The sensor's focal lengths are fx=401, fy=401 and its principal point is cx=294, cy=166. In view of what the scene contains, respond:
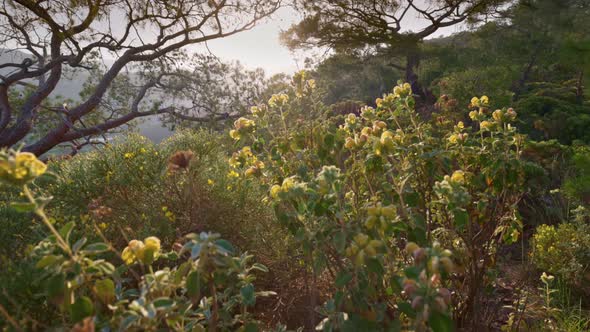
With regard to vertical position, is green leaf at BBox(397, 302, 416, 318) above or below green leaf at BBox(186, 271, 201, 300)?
below

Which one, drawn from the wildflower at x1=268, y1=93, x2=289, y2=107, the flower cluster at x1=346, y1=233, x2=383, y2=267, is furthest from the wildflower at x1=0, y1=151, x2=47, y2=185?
the wildflower at x1=268, y1=93, x2=289, y2=107

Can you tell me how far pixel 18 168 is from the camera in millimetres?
879

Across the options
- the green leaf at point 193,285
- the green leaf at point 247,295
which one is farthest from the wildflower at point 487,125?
the green leaf at point 193,285

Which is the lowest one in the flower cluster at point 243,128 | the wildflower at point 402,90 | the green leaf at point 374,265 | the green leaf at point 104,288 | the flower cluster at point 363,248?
the green leaf at point 374,265

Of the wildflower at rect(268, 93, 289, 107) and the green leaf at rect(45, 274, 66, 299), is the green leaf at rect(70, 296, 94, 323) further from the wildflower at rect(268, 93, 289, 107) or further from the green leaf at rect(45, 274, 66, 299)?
the wildflower at rect(268, 93, 289, 107)

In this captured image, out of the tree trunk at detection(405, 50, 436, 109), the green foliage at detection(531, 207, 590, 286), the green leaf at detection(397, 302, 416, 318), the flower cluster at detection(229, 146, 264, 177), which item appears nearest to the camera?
the green leaf at detection(397, 302, 416, 318)

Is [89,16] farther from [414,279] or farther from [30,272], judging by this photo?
[414,279]

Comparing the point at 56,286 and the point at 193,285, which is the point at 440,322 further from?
the point at 56,286

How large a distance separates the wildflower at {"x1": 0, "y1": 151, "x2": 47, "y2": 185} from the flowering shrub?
67 centimetres

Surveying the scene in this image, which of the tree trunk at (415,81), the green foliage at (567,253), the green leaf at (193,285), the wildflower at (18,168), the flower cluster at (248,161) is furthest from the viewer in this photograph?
the tree trunk at (415,81)

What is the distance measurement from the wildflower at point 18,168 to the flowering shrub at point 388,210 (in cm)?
67

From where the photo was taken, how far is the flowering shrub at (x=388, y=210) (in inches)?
46.2

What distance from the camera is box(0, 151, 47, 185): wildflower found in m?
0.87

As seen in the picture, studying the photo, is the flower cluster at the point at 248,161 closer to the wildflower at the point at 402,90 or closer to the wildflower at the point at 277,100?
the wildflower at the point at 277,100
